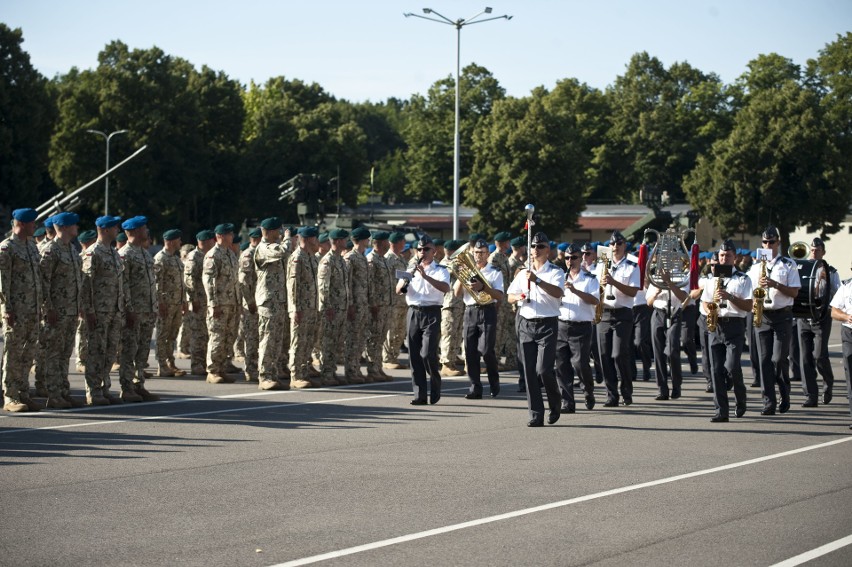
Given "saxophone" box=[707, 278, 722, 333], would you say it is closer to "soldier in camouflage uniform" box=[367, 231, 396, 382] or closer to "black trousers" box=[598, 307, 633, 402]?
"black trousers" box=[598, 307, 633, 402]

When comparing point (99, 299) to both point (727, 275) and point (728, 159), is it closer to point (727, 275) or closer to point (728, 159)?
point (727, 275)

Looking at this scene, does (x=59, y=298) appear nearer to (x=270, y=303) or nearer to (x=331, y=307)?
(x=270, y=303)

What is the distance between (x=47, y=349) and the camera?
46.2 feet

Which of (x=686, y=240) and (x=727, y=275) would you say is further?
(x=686, y=240)

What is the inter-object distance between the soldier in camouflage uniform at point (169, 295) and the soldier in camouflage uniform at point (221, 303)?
0.72m

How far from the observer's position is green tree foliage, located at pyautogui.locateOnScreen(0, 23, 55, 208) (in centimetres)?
5822

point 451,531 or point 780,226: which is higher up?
point 780,226

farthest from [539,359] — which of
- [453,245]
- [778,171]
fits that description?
[778,171]

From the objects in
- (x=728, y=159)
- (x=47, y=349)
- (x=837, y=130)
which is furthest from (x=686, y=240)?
(x=837, y=130)

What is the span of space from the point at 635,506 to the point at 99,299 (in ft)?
27.0

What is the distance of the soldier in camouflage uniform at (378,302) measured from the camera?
61.0 feet

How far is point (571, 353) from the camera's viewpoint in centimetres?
1474

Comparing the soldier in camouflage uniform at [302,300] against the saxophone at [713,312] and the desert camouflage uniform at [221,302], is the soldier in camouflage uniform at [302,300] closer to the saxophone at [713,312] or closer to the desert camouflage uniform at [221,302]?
the desert camouflage uniform at [221,302]

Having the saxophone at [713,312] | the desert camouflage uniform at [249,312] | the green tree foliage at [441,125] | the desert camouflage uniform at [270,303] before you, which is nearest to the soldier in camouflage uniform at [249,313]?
the desert camouflage uniform at [249,312]
